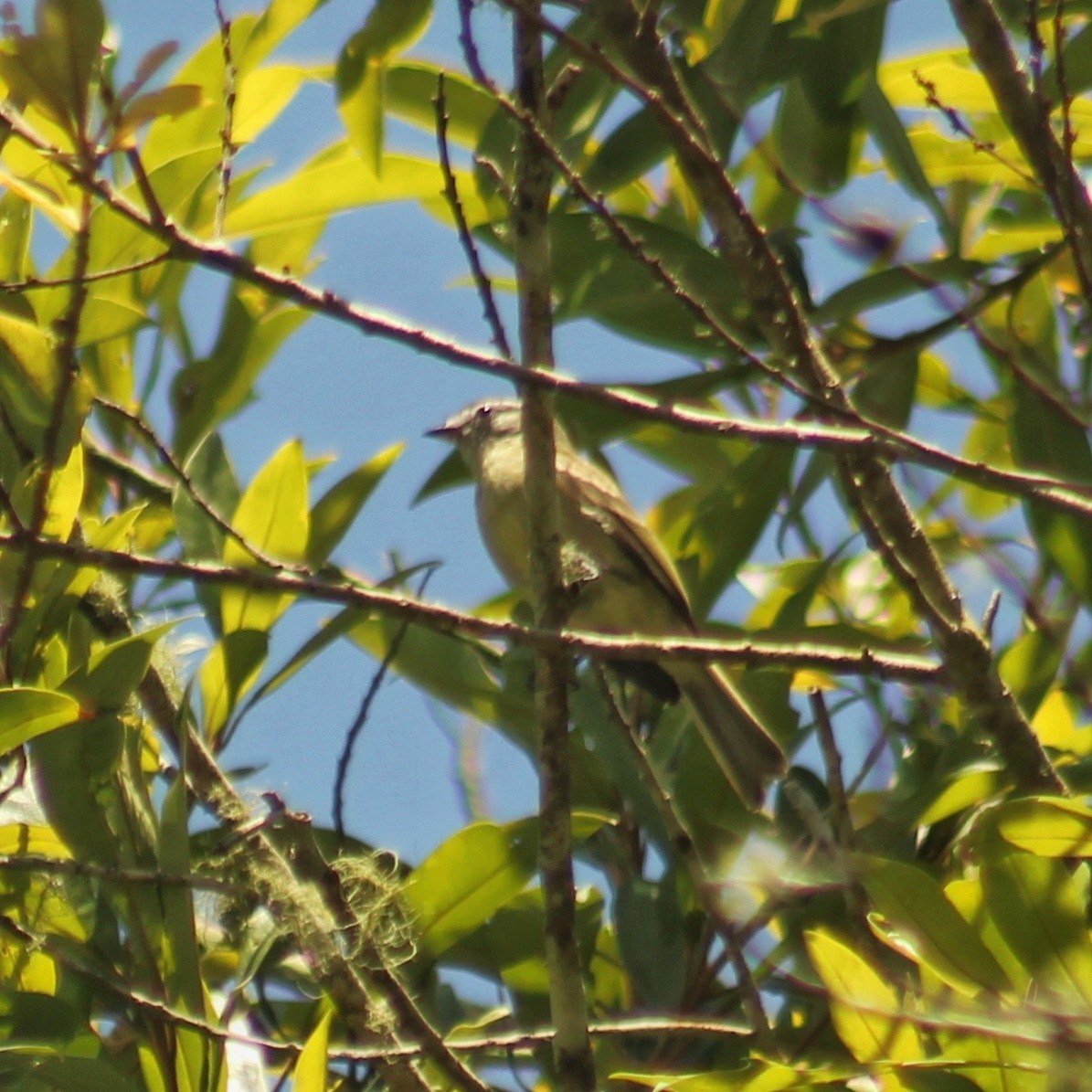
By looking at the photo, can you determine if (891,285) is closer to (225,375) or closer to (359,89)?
(359,89)

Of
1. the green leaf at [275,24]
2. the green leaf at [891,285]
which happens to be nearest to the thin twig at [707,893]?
the green leaf at [891,285]

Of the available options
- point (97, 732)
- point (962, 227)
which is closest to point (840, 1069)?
point (97, 732)

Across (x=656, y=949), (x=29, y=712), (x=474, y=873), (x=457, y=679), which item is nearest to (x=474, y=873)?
(x=474, y=873)

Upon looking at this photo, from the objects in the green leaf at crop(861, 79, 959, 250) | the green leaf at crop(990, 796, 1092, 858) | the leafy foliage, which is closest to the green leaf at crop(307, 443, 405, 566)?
the leafy foliage

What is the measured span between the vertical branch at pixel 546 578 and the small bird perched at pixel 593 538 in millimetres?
1001

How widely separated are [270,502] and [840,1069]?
4.87ft

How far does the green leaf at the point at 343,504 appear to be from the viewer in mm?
3057

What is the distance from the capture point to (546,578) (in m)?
2.41

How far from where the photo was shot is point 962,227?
310 cm

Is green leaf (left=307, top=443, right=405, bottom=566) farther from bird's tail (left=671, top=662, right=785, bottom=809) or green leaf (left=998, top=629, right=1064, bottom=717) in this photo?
green leaf (left=998, top=629, right=1064, bottom=717)

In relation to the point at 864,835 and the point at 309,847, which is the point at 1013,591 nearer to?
the point at 864,835

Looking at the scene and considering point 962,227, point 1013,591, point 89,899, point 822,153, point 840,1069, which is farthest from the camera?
point 1013,591

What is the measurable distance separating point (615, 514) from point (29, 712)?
2.36m

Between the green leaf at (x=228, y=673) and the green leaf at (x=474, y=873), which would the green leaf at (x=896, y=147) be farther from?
the green leaf at (x=228, y=673)
